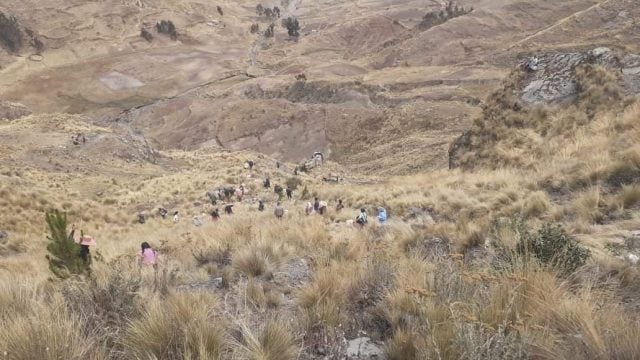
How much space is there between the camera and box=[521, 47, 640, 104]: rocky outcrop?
20.4 meters

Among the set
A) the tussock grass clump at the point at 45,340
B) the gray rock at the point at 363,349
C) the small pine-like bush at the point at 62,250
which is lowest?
the small pine-like bush at the point at 62,250

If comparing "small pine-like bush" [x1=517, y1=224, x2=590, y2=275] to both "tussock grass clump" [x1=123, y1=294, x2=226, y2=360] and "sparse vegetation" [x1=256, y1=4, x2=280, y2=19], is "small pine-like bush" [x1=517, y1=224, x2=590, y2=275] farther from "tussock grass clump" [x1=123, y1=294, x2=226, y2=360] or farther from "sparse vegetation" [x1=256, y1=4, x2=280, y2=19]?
"sparse vegetation" [x1=256, y1=4, x2=280, y2=19]

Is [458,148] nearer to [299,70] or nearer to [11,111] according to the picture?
[11,111]

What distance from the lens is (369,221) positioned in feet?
55.8

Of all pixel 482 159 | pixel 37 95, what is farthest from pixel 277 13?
pixel 482 159

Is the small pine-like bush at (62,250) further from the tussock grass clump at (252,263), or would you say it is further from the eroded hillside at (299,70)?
the eroded hillside at (299,70)

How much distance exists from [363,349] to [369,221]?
1214cm

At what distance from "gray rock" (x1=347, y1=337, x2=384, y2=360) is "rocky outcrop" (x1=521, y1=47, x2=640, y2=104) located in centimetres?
1828

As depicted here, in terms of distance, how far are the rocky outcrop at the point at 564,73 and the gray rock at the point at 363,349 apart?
60.0ft

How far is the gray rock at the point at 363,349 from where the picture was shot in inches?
189

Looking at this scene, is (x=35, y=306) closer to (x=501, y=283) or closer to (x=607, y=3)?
(x=501, y=283)

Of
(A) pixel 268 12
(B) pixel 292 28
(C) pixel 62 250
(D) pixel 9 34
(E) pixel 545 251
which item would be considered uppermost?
(E) pixel 545 251

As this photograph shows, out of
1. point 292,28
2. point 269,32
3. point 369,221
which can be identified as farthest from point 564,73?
point 269,32

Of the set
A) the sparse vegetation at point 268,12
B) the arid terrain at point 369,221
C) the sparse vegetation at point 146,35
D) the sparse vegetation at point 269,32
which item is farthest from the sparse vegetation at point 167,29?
the sparse vegetation at point 268,12
